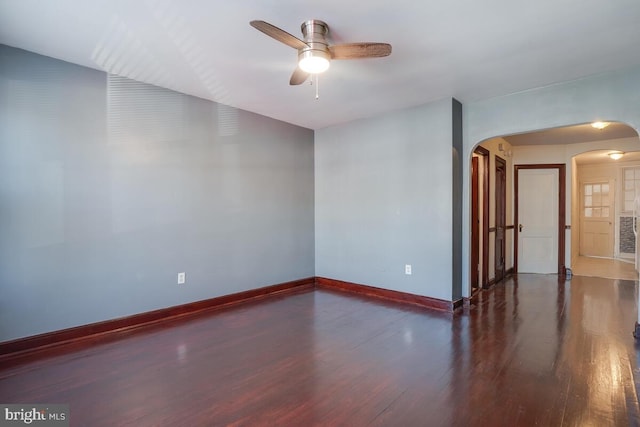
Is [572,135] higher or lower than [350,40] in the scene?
lower

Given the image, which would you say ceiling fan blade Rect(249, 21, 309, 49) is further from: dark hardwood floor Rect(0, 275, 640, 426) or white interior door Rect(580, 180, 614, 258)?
white interior door Rect(580, 180, 614, 258)

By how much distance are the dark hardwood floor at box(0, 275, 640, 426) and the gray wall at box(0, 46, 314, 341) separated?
48 centimetres

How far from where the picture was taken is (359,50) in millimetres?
2197

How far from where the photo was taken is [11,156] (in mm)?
2578

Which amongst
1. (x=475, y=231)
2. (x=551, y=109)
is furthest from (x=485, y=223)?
(x=551, y=109)

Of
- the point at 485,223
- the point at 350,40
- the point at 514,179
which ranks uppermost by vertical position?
the point at 350,40

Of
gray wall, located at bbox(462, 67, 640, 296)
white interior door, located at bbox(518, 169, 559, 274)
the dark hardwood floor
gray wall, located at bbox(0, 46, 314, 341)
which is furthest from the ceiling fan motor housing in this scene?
white interior door, located at bbox(518, 169, 559, 274)

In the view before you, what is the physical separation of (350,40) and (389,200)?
2.31m

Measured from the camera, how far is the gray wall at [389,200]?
151 inches

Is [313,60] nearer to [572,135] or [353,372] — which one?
[353,372]

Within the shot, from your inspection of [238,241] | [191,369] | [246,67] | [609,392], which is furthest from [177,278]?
[609,392]

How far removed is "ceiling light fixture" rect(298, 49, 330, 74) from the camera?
7.29 ft

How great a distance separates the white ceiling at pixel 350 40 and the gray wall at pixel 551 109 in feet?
0.44

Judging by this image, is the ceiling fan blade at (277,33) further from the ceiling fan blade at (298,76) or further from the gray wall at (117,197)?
the gray wall at (117,197)
